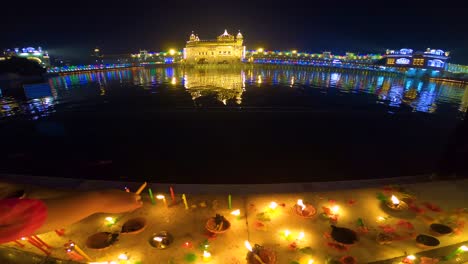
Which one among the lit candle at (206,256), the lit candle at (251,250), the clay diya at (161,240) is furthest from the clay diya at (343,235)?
the clay diya at (161,240)

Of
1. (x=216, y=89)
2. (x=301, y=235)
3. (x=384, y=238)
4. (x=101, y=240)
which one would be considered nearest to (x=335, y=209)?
(x=384, y=238)

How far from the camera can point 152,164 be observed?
15.3 m

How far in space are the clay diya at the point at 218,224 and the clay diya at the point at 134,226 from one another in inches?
81.9

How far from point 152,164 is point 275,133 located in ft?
36.2

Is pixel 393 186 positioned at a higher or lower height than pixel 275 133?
higher

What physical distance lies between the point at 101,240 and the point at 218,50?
574 feet

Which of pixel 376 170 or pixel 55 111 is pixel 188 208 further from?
pixel 55 111

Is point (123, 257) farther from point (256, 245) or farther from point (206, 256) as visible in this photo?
point (256, 245)

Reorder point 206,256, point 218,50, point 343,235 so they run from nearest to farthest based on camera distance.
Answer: point 206,256, point 343,235, point 218,50

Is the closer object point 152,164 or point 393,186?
point 393,186

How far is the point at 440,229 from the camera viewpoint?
22.9ft

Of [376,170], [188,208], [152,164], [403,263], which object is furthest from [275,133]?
[403,263]

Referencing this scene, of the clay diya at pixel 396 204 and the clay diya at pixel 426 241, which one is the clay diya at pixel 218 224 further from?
the clay diya at pixel 396 204

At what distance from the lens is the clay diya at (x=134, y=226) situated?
713 centimetres
